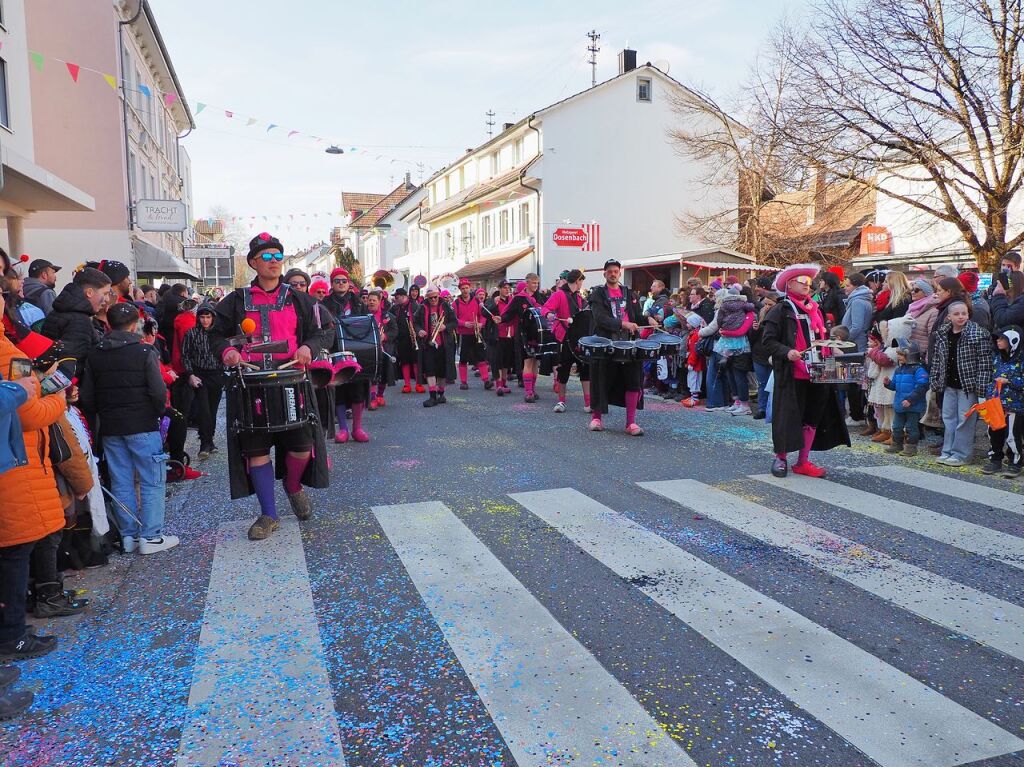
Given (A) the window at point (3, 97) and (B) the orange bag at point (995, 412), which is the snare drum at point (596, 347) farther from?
(A) the window at point (3, 97)

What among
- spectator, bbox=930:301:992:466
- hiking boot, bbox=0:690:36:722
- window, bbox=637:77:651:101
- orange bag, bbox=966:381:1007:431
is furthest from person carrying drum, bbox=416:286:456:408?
window, bbox=637:77:651:101

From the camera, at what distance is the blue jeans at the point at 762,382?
33.3 feet

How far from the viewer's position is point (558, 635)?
3520 mm

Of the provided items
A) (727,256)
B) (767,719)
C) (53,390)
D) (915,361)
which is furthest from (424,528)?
(727,256)

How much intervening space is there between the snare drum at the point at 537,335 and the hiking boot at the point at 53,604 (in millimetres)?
8573

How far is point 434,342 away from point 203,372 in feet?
15.1

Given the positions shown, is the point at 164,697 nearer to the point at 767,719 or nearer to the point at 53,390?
the point at 53,390

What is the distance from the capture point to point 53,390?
3330mm

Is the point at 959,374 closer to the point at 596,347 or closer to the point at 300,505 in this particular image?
the point at 596,347

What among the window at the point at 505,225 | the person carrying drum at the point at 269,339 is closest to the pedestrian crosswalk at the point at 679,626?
the person carrying drum at the point at 269,339

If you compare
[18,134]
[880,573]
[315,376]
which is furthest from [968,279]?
[18,134]

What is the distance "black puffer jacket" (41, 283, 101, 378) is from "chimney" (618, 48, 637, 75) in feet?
112

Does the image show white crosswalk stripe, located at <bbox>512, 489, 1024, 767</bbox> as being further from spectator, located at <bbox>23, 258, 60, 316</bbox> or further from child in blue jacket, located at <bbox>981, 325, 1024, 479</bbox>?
spectator, located at <bbox>23, 258, 60, 316</bbox>

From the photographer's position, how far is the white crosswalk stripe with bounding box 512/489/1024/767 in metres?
2.67
